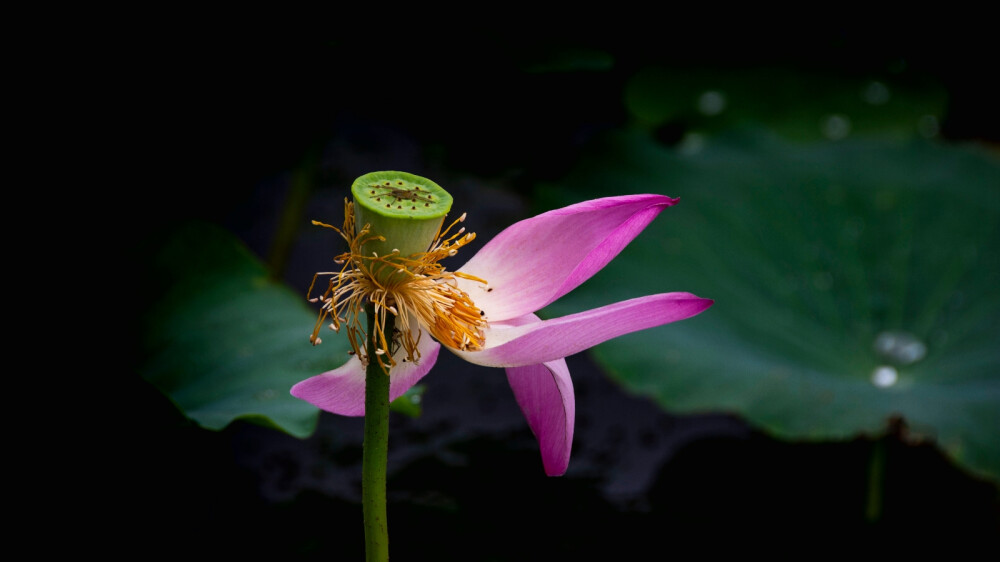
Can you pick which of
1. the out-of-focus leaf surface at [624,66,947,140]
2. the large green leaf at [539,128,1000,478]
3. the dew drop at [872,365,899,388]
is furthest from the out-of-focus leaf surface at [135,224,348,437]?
the out-of-focus leaf surface at [624,66,947,140]

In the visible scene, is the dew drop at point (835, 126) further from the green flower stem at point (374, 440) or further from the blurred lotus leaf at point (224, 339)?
the green flower stem at point (374, 440)

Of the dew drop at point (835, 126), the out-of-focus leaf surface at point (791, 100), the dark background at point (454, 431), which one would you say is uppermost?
the out-of-focus leaf surface at point (791, 100)

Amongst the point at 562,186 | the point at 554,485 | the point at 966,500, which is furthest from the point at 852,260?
the point at 554,485

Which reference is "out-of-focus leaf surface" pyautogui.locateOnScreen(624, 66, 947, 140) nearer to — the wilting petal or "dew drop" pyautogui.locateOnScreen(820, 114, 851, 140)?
"dew drop" pyautogui.locateOnScreen(820, 114, 851, 140)

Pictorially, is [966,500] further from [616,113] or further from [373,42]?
[373,42]

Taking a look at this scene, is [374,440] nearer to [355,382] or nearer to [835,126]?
[355,382]

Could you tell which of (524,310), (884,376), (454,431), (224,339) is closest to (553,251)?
(524,310)

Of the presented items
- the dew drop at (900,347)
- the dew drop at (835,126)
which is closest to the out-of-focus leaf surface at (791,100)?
the dew drop at (835,126)
